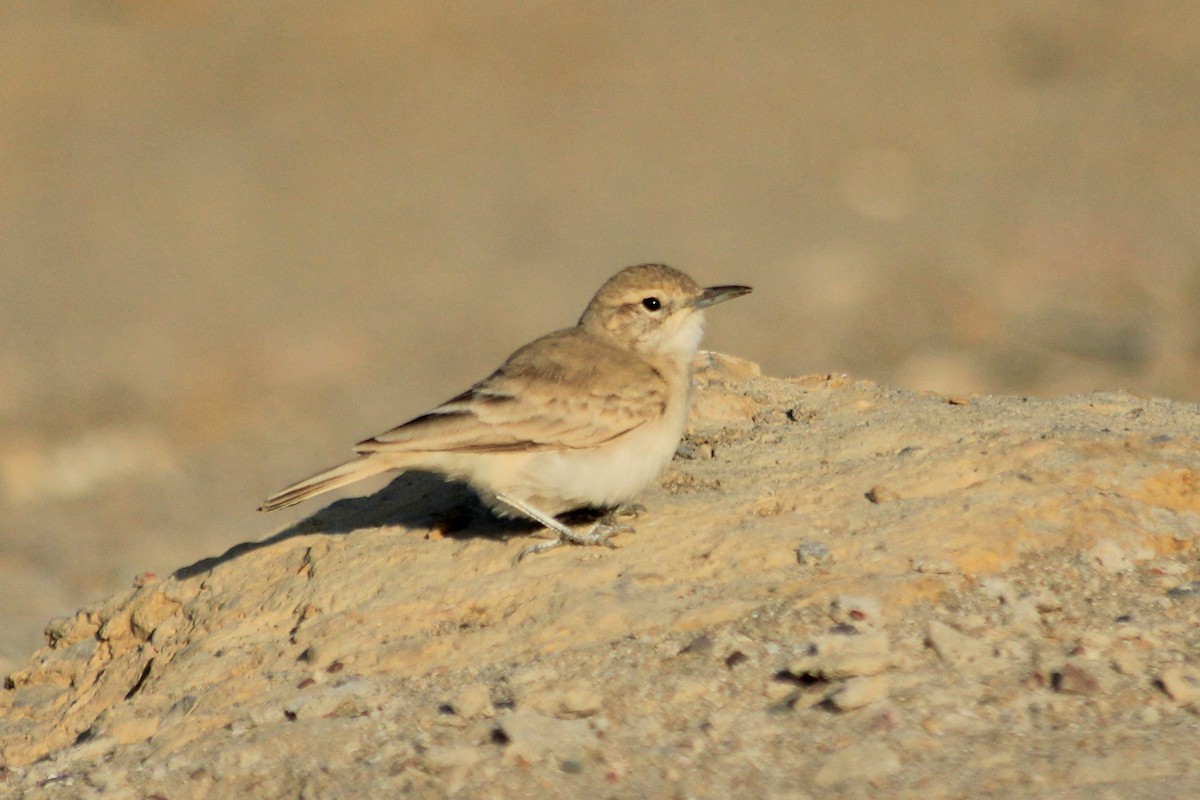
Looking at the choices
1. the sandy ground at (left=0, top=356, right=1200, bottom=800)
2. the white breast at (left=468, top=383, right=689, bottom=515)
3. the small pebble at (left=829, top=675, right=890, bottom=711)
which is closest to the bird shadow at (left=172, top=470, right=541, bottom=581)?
the sandy ground at (left=0, top=356, right=1200, bottom=800)

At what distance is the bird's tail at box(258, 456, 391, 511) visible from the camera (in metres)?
7.73

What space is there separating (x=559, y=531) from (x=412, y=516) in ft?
3.63

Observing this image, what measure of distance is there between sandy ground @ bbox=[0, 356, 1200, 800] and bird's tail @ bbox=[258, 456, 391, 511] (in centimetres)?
44

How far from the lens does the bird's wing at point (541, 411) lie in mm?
7895

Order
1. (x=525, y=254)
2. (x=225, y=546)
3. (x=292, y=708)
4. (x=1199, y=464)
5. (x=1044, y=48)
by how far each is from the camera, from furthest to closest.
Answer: (x=1044, y=48) → (x=525, y=254) → (x=225, y=546) → (x=1199, y=464) → (x=292, y=708)

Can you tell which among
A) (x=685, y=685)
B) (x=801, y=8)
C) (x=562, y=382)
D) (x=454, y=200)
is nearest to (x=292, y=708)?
(x=685, y=685)

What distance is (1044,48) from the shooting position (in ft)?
92.4

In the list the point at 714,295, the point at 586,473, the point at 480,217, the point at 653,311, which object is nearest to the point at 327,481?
the point at 586,473

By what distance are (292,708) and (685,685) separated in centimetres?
162

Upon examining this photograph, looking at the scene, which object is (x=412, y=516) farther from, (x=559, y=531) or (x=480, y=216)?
(x=480, y=216)

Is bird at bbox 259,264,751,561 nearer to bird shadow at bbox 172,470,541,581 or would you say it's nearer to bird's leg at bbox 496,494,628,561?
bird's leg at bbox 496,494,628,561

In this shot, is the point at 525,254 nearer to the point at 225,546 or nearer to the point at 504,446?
the point at 225,546

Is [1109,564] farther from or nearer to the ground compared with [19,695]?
nearer to the ground

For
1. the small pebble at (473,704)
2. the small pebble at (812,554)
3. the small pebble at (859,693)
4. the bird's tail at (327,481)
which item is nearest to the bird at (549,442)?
the bird's tail at (327,481)
